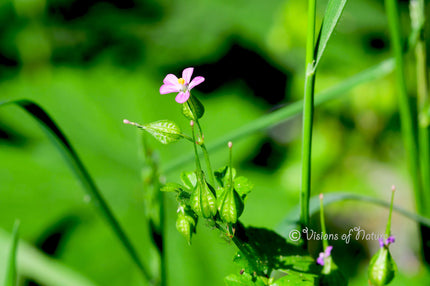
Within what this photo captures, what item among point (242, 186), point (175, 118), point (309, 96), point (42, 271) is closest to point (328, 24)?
point (309, 96)

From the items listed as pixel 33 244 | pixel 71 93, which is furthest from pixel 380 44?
pixel 33 244

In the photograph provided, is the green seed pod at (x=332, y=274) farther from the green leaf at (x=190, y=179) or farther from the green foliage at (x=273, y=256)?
the green leaf at (x=190, y=179)

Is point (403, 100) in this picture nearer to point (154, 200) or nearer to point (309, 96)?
point (309, 96)

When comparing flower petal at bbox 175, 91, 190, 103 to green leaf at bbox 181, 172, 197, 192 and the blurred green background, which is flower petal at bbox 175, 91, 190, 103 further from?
the blurred green background

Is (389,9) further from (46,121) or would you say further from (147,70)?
(147,70)

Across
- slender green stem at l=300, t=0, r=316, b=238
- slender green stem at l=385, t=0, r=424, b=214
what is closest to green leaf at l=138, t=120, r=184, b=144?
slender green stem at l=300, t=0, r=316, b=238

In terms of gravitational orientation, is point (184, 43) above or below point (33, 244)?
above
